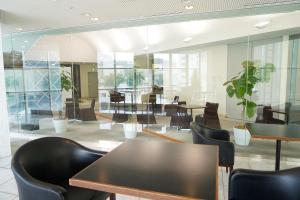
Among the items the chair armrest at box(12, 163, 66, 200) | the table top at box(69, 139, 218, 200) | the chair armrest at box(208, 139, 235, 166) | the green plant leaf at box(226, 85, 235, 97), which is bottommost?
the chair armrest at box(208, 139, 235, 166)

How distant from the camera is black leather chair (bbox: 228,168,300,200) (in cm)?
184

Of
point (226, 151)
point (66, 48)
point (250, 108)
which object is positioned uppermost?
point (66, 48)

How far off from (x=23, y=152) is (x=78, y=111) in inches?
147

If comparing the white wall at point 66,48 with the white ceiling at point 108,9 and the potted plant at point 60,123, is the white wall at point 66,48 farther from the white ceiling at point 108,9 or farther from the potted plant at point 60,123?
the potted plant at point 60,123

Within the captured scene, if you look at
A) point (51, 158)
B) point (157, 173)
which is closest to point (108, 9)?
point (51, 158)

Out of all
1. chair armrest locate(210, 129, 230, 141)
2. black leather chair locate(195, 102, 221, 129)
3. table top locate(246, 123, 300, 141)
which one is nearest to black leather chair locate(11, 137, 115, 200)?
chair armrest locate(210, 129, 230, 141)

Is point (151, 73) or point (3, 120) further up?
point (151, 73)

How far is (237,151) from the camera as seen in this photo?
4.45 meters

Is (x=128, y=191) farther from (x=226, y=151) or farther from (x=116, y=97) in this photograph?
(x=116, y=97)

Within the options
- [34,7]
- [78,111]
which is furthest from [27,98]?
[34,7]

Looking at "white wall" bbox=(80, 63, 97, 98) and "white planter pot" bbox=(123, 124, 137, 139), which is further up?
"white wall" bbox=(80, 63, 97, 98)

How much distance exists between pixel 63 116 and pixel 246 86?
4.28m

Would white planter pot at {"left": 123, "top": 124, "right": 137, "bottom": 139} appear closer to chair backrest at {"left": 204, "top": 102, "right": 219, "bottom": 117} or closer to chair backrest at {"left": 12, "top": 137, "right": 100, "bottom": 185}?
chair backrest at {"left": 204, "top": 102, "right": 219, "bottom": 117}

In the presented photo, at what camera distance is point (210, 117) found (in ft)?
16.3
